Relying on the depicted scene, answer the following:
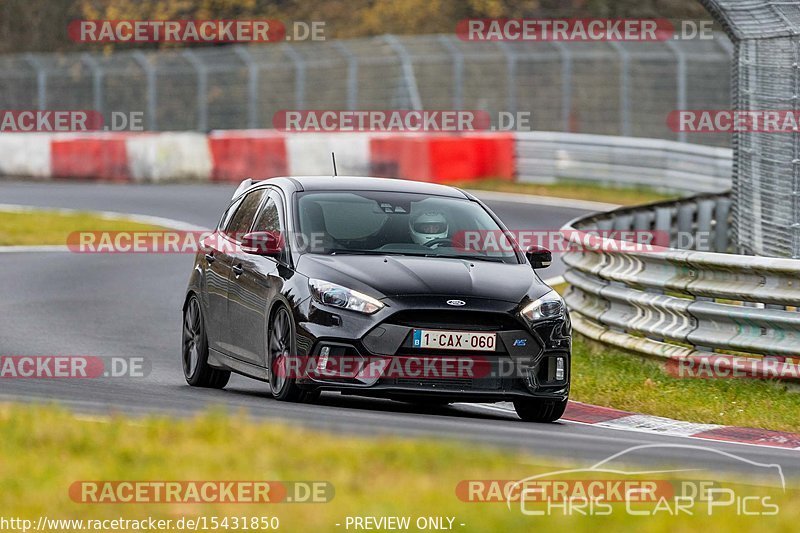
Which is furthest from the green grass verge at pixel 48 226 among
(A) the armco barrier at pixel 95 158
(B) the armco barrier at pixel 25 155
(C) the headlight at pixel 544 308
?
(C) the headlight at pixel 544 308

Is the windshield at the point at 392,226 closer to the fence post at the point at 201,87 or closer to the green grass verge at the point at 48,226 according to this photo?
the green grass verge at the point at 48,226

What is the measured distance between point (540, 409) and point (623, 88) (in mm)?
22934

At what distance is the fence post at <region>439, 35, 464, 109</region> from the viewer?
115 feet

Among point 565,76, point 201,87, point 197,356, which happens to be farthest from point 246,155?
point 197,356

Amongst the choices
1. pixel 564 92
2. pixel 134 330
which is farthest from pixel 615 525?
pixel 564 92

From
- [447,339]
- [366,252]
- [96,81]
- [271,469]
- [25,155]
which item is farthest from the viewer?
[96,81]

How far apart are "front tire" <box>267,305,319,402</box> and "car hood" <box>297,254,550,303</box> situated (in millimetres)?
337

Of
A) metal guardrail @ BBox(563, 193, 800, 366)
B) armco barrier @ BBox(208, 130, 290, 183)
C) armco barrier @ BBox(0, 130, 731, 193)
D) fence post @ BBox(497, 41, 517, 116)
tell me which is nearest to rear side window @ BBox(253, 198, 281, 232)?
metal guardrail @ BBox(563, 193, 800, 366)

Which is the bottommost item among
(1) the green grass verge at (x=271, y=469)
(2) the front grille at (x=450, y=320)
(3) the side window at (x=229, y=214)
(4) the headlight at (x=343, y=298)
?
(3) the side window at (x=229, y=214)

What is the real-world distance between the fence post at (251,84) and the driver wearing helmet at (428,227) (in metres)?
26.8

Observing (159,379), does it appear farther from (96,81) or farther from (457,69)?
(96,81)

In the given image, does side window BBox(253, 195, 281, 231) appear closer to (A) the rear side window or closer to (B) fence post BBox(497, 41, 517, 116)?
(A) the rear side window

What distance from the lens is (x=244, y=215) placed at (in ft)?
40.3

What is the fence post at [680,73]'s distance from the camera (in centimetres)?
3152
